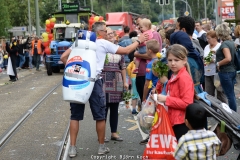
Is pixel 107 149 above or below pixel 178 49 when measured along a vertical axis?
below

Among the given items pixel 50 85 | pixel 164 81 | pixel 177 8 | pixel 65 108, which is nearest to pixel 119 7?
pixel 177 8

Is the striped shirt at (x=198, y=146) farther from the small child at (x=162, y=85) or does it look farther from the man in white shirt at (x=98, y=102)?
the man in white shirt at (x=98, y=102)

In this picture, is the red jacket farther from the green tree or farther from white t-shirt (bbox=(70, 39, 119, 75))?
the green tree

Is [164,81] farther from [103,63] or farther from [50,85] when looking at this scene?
[50,85]

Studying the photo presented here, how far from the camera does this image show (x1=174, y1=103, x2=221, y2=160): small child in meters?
5.04

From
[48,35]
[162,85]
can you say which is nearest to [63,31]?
[48,35]

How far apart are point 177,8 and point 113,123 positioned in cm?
13690

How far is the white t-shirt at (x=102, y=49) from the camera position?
24.8 ft

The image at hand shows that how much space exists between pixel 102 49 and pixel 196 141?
9.40 ft

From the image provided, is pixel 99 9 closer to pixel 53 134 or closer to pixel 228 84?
pixel 53 134

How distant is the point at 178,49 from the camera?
19.5ft

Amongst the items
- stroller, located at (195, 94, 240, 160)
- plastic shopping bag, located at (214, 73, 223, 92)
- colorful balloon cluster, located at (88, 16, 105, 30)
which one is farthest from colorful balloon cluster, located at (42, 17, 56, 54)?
stroller, located at (195, 94, 240, 160)

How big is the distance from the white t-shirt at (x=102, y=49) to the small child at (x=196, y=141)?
254cm

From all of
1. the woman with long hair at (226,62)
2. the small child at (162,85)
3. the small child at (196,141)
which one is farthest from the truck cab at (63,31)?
the small child at (196,141)
